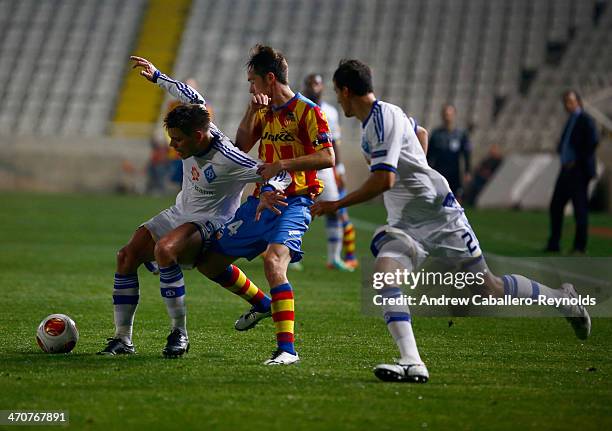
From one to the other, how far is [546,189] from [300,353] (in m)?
19.6

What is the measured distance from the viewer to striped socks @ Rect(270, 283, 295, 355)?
654 cm

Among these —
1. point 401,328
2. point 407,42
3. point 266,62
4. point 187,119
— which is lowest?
point 401,328

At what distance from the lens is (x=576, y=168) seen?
1478 cm

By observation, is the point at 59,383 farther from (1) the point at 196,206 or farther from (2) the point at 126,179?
(2) the point at 126,179

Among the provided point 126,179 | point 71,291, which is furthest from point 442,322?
point 126,179

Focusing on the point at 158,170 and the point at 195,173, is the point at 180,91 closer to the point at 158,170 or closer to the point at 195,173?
the point at 195,173

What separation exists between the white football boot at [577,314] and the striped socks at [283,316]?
5.77 feet

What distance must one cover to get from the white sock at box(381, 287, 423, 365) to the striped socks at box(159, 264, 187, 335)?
140 cm

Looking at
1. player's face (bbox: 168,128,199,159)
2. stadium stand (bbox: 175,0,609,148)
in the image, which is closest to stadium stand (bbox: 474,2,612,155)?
stadium stand (bbox: 175,0,609,148)

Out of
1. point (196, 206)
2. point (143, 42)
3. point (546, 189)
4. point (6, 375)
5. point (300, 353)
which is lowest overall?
point (6, 375)

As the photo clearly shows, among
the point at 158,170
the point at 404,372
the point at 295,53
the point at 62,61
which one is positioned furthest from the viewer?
the point at 62,61

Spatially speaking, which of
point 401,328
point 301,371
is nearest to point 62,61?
point 301,371

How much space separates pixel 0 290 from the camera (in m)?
10.3

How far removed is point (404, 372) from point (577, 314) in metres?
1.70
